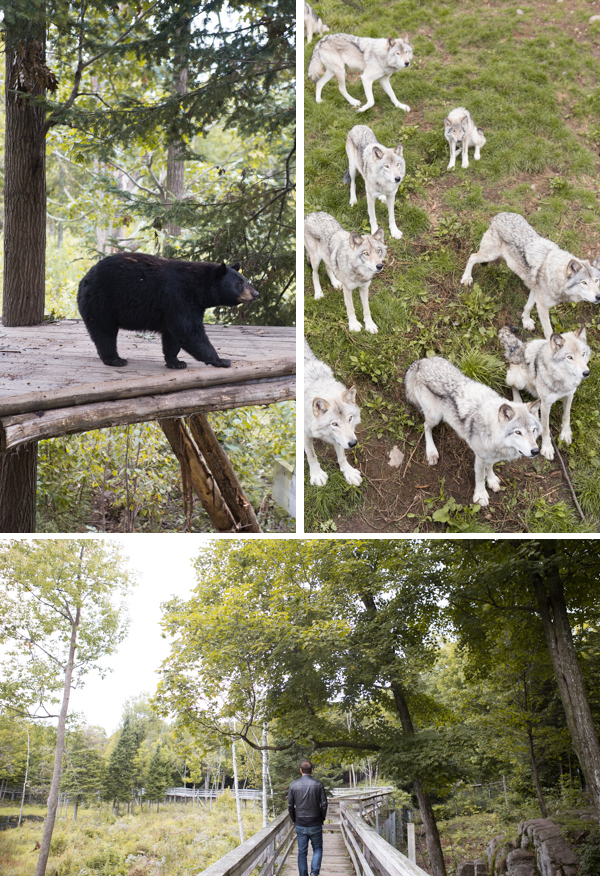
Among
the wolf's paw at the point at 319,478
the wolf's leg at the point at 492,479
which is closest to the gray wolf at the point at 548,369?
the wolf's leg at the point at 492,479

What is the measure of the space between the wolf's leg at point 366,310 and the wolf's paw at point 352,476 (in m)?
1.27

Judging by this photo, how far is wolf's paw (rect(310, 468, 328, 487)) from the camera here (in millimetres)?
5016

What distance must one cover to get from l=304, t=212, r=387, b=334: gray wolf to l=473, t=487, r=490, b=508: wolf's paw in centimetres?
166

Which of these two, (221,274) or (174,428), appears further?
(174,428)

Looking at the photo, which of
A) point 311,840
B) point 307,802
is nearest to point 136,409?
point 307,802

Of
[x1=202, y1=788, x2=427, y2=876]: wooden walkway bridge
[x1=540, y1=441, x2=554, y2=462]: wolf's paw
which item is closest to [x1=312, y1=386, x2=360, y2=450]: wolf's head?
[x1=540, y1=441, x2=554, y2=462]: wolf's paw

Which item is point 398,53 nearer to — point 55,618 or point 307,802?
point 307,802

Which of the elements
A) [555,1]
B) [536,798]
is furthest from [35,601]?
[555,1]

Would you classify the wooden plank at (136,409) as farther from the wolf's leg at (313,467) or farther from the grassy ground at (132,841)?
the grassy ground at (132,841)

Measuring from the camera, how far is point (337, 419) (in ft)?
15.9

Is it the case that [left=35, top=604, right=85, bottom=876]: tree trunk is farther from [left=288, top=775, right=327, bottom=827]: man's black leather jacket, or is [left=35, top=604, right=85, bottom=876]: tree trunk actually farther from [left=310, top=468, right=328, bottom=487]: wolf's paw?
[left=310, top=468, right=328, bottom=487]: wolf's paw

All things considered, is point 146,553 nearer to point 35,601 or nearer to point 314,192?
point 35,601

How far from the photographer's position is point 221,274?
4523 millimetres

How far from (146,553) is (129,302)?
23.4 ft
